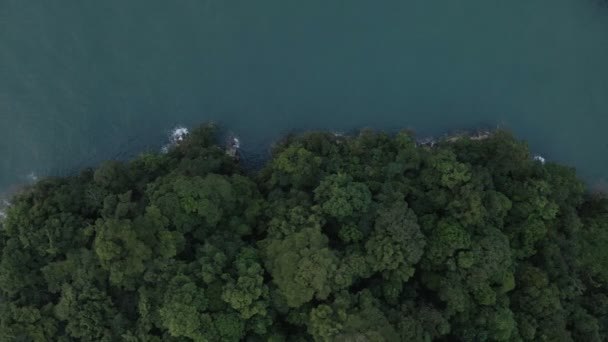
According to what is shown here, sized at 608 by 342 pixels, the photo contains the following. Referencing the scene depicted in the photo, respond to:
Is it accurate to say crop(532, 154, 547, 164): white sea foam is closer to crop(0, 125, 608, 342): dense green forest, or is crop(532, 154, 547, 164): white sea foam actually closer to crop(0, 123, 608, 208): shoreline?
crop(0, 123, 608, 208): shoreline

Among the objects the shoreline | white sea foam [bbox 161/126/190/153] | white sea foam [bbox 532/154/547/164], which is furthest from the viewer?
white sea foam [bbox 532/154/547/164]

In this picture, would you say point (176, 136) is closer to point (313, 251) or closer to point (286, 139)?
point (286, 139)

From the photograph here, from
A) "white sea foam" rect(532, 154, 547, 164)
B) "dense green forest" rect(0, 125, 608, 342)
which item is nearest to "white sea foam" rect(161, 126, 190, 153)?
"dense green forest" rect(0, 125, 608, 342)

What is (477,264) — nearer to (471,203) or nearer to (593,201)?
(471,203)

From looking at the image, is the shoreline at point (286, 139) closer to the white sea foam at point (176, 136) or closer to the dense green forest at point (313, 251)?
the white sea foam at point (176, 136)

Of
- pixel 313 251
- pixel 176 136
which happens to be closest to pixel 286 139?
pixel 176 136

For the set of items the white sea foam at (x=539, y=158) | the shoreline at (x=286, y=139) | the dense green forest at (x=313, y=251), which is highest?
the shoreline at (x=286, y=139)

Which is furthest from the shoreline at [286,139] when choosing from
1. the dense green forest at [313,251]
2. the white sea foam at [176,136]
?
the dense green forest at [313,251]

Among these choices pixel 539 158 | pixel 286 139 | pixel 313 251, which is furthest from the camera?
pixel 539 158

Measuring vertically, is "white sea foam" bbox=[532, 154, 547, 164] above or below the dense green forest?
above
